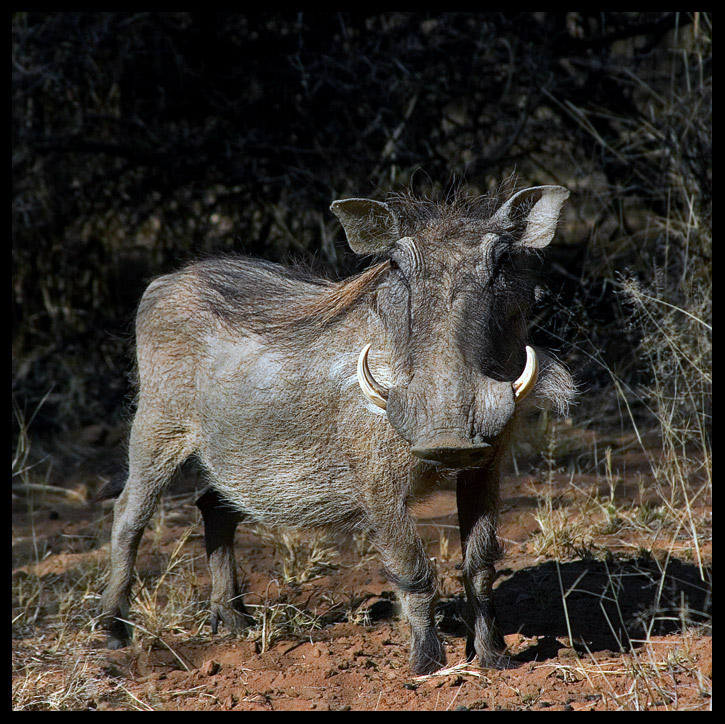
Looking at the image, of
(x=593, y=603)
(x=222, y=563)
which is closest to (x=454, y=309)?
(x=593, y=603)

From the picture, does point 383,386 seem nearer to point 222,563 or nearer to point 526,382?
point 526,382

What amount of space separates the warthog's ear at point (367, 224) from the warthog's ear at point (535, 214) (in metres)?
0.31

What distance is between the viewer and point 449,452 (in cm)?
238

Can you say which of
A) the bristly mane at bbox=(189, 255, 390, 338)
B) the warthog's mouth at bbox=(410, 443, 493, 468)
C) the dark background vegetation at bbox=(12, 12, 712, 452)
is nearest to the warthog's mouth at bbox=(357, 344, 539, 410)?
the warthog's mouth at bbox=(410, 443, 493, 468)

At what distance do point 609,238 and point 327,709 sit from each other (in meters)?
3.71

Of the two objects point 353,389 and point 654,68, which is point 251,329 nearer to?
point 353,389

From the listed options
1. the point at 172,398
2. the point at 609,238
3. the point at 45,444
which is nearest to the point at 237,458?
the point at 172,398

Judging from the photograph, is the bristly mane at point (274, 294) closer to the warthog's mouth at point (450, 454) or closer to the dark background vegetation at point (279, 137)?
the warthog's mouth at point (450, 454)

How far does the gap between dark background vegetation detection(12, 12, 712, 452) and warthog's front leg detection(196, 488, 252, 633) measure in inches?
73.7

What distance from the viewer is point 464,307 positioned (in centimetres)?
257

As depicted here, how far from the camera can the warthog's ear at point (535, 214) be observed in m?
2.82

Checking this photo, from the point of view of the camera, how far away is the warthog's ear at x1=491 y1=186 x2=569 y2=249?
2.82m

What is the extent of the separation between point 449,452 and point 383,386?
0.37 m

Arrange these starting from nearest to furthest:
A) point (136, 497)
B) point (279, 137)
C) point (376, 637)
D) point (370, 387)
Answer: point (370, 387) → point (376, 637) → point (136, 497) → point (279, 137)
